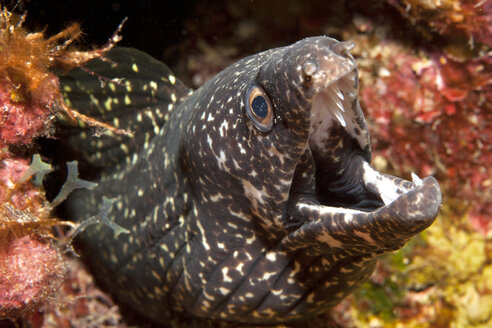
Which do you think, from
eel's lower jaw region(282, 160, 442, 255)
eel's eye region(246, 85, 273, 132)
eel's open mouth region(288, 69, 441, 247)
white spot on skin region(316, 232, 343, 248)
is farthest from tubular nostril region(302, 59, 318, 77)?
white spot on skin region(316, 232, 343, 248)

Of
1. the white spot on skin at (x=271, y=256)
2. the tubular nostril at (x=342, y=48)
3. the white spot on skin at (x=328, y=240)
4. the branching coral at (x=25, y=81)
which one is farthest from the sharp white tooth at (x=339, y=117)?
the branching coral at (x=25, y=81)

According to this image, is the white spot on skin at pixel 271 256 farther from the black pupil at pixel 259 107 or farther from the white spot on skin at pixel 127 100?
the white spot on skin at pixel 127 100

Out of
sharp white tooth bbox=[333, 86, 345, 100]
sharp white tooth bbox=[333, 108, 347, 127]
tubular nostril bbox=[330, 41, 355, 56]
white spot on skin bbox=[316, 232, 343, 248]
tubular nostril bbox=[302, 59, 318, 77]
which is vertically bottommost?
white spot on skin bbox=[316, 232, 343, 248]

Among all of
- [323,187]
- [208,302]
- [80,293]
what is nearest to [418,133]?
[323,187]

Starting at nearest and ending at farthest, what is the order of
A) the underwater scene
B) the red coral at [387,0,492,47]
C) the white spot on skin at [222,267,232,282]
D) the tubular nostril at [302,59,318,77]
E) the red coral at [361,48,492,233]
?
1. the tubular nostril at [302,59,318,77]
2. the underwater scene
3. the white spot on skin at [222,267,232,282]
4. the red coral at [387,0,492,47]
5. the red coral at [361,48,492,233]

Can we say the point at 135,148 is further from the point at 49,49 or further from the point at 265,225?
the point at 265,225

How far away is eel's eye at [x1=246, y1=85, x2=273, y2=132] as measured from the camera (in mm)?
2234

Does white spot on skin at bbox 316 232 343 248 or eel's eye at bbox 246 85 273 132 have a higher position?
eel's eye at bbox 246 85 273 132

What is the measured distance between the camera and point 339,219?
209 cm

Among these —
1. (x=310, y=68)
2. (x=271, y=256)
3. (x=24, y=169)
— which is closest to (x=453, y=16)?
(x=310, y=68)

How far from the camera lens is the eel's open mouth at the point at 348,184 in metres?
1.83

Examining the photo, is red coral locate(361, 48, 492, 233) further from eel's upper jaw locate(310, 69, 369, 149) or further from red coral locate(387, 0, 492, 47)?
eel's upper jaw locate(310, 69, 369, 149)

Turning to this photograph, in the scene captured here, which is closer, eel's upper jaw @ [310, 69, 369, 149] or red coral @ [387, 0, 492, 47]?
eel's upper jaw @ [310, 69, 369, 149]

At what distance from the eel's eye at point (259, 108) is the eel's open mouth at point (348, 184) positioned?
0.25 m
